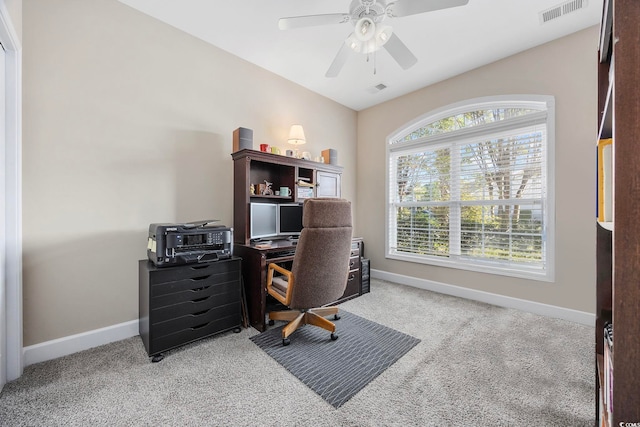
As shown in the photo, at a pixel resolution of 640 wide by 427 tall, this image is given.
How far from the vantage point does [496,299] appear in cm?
303

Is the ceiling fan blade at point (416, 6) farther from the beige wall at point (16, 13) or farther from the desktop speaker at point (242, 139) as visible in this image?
the beige wall at point (16, 13)

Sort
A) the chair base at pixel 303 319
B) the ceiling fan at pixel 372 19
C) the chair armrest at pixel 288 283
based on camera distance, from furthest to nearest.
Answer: the chair base at pixel 303 319 < the chair armrest at pixel 288 283 < the ceiling fan at pixel 372 19

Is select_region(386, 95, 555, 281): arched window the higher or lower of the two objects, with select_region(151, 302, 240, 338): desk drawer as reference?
higher

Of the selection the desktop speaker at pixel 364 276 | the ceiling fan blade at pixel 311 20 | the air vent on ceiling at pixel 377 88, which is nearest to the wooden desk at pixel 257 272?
the desktop speaker at pixel 364 276

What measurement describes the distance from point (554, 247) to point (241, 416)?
3196 mm

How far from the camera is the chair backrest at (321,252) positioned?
6.52 ft

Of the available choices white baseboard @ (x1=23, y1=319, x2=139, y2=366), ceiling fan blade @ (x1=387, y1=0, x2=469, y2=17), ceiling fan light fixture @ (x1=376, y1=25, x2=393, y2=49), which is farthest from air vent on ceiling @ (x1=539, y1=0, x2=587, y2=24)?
white baseboard @ (x1=23, y1=319, x2=139, y2=366)

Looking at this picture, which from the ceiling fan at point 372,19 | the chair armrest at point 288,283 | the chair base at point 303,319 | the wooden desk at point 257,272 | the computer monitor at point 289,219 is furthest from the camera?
the computer monitor at point 289,219

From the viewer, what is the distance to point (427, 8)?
169 centimetres

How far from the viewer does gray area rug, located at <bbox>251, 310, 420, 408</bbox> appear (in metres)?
1.66

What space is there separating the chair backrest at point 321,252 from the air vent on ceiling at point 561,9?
244cm

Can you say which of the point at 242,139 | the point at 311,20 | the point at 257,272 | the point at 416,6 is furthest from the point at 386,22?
the point at 257,272

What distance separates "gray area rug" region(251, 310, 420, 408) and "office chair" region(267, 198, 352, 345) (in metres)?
0.12

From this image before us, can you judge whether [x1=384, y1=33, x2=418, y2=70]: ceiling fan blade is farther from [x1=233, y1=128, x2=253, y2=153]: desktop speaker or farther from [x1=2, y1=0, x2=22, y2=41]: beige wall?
[x1=2, y1=0, x2=22, y2=41]: beige wall
